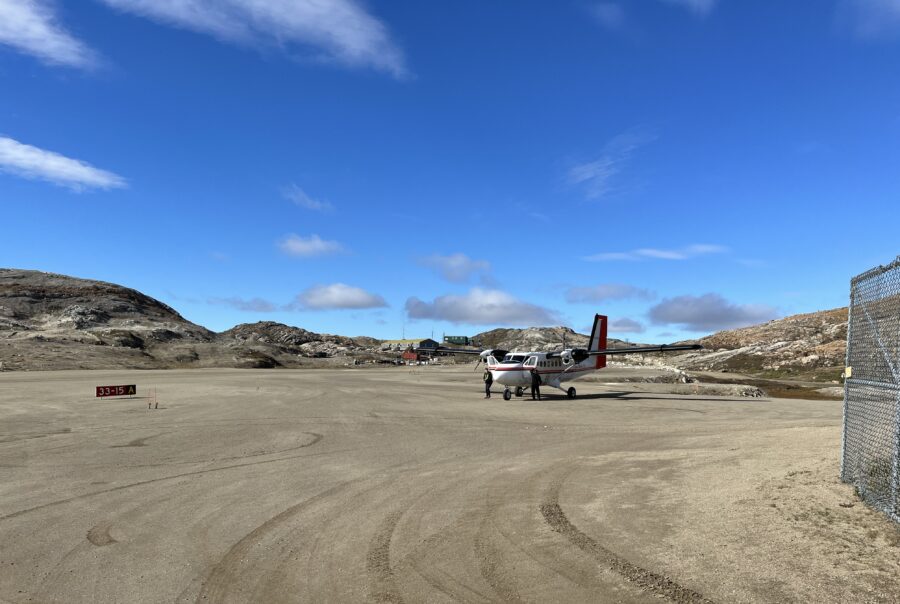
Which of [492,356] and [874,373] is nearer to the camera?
[874,373]

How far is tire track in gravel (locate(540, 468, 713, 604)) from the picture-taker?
19.1 ft

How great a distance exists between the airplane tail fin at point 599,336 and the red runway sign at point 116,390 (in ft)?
97.7

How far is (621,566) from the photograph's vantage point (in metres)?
6.62

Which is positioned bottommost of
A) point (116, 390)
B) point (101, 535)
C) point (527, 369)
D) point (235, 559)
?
point (116, 390)

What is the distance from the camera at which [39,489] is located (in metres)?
11.0

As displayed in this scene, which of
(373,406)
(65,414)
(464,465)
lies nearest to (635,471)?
(464,465)

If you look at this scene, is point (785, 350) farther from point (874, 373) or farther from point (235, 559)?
point (235, 559)

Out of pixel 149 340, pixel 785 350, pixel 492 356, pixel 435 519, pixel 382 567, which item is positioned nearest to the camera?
pixel 382 567

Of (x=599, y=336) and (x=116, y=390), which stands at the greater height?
(x=599, y=336)

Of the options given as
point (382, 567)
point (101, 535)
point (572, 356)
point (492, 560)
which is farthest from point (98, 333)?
point (492, 560)

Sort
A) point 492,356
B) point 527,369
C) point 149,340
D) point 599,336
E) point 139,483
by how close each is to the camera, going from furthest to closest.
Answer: point 149,340
point 599,336
point 492,356
point 527,369
point 139,483

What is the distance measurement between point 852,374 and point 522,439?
9.89 m

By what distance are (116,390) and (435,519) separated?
32.4m

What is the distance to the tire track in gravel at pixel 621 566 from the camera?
19.1 ft
